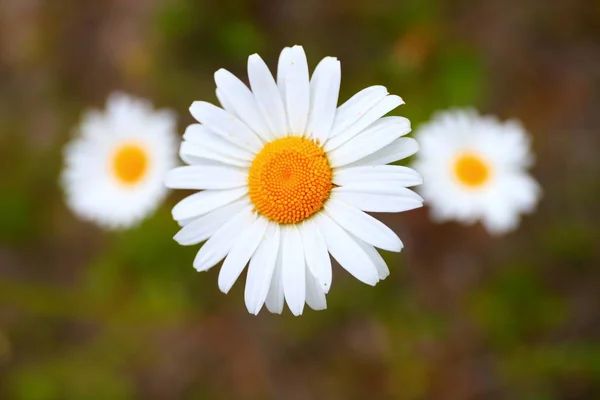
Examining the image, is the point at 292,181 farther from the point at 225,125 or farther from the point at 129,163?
the point at 129,163

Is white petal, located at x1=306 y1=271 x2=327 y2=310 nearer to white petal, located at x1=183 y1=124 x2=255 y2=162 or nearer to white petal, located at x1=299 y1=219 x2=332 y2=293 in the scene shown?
white petal, located at x1=299 y1=219 x2=332 y2=293

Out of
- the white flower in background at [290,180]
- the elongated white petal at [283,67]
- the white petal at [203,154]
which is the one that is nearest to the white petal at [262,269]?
the white flower in background at [290,180]

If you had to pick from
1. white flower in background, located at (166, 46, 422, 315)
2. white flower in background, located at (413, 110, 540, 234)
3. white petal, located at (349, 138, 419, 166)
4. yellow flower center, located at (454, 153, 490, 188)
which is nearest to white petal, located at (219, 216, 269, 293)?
white flower in background, located at (166, 46, 422, 315)

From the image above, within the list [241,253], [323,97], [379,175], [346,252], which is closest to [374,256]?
[346,252]

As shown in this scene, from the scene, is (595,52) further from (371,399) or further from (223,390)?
(223,390)

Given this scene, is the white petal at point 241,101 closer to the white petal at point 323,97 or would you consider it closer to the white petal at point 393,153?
the white petal at point 323,97

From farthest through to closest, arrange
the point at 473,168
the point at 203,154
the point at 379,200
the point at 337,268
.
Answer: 1. the point at 337,268
2. the point at 473,168
3. the point at 203,154
4. the point at 379,200

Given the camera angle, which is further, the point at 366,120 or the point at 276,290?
the point at 276,290
